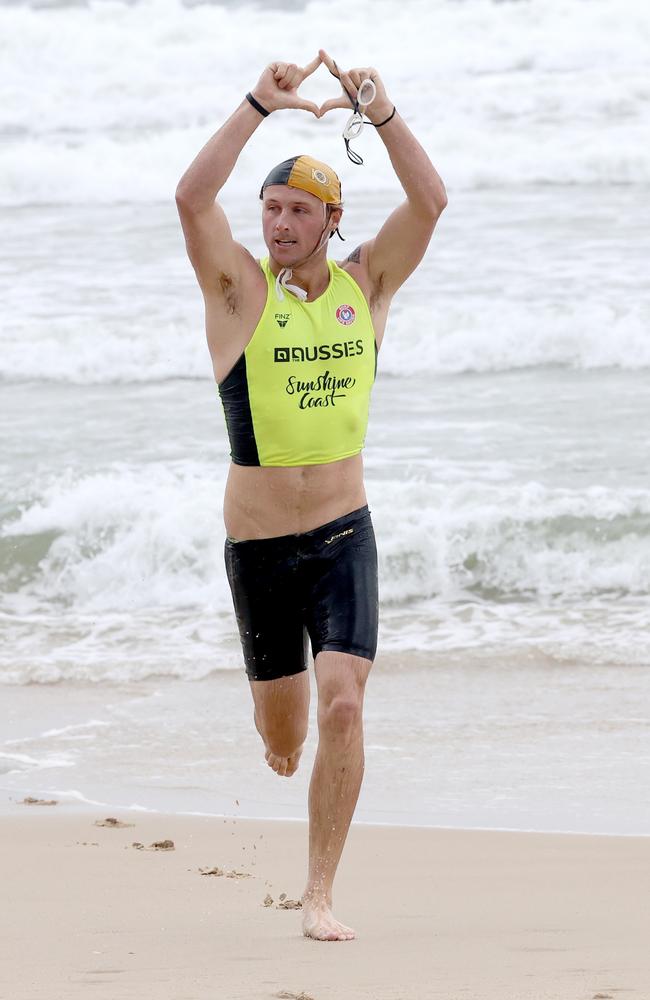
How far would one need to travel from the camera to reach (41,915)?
4363 millimetres

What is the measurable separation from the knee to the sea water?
5.21 feet

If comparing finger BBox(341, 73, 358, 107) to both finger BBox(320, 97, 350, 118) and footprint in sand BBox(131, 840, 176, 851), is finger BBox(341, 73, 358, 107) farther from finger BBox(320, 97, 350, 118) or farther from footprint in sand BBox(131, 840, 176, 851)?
footprint in sand BBox(131, 840, 176, 851)

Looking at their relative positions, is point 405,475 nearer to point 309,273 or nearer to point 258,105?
point 309,273

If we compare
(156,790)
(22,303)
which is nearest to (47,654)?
(156,790)

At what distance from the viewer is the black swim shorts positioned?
14.2 ft

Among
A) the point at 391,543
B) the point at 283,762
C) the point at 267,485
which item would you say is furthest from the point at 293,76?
the point at 391,543

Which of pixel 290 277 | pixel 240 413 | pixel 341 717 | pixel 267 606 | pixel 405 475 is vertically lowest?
pixel 405 475

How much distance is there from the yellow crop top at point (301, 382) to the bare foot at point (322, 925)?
4.00 ft

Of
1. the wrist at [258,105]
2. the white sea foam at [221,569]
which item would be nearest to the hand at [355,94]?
the wrist at [258,105]

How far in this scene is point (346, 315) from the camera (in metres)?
4.45

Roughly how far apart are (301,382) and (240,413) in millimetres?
195

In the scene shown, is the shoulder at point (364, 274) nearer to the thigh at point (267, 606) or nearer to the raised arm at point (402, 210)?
the raised arm at point (402, 210)

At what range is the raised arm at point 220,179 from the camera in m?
4.20

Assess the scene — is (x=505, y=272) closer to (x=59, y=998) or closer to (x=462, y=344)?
(x=462, y=344)
